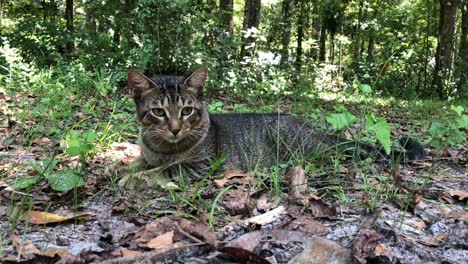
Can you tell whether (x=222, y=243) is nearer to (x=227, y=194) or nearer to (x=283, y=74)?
(x=227, y=194)

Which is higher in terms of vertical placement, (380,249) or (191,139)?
(191,139)

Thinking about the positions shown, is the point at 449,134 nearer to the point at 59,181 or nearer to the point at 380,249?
the point at 380,249

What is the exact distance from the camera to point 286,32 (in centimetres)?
1496

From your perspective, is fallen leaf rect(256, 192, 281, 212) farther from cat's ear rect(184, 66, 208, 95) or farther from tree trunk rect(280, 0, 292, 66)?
tree trunk rect(280, 0, 292, 66)

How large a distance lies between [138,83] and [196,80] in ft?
1.70

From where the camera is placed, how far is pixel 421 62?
20.0m

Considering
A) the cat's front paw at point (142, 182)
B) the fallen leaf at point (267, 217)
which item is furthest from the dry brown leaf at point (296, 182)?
the cat's front paw at point (142, 182)

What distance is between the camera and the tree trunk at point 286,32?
12754 mm

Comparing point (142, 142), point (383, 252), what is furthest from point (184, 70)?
point (383, 252)

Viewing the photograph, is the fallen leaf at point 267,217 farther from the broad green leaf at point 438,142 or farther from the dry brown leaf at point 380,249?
the broad green leaf at point 438,142

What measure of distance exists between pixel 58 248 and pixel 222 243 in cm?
74

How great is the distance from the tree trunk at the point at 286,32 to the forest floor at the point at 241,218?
947 cm

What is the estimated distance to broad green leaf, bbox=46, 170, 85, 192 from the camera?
270 centimetres

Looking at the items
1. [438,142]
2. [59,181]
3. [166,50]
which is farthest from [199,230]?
[166,50]
